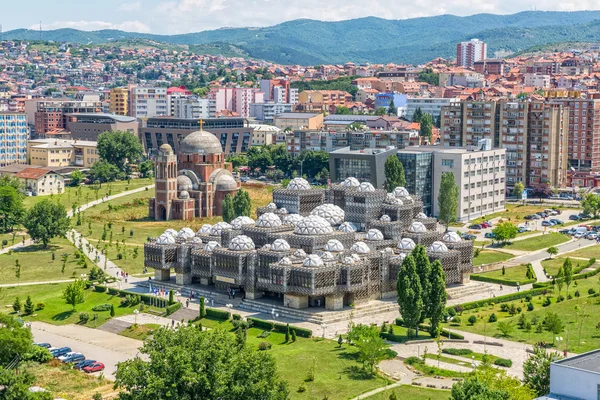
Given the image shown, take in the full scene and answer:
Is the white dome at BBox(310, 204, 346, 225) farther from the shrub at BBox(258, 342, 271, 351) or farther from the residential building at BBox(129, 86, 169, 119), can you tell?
the residential building at BBox(129, 86, 169, 119)

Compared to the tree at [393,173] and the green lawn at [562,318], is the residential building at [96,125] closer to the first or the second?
the tree at [393,173]

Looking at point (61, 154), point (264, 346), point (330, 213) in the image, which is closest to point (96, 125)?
point (61, 154)

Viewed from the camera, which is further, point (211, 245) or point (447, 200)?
point (447, 200)

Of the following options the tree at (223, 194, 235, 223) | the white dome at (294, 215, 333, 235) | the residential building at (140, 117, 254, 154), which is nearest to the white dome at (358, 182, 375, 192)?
the white dome at (294, 215, 333, 235)

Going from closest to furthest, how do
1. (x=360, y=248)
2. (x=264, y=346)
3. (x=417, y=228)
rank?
1. (x=264, y=346)
2. (x=360, y=248)
3. (x=417, y=228)

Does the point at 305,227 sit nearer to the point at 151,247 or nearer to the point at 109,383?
the point at 151,247

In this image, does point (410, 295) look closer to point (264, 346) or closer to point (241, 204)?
point (264, 346)
